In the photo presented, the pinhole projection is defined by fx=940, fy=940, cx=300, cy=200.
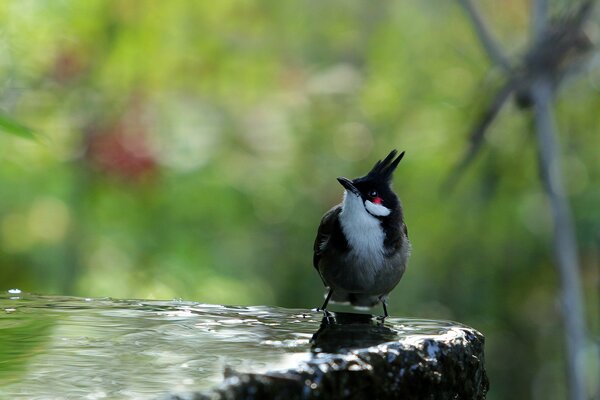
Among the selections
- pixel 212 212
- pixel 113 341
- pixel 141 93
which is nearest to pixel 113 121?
pixel 141 93

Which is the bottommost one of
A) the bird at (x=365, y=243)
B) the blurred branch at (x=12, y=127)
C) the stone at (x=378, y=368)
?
the stone at (x=378, y=368)

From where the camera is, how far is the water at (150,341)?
6.38ft

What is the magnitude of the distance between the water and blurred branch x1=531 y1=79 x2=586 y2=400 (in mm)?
2879

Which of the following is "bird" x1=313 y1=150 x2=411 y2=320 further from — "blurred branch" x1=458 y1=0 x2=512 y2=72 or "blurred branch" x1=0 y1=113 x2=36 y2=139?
"blurred branch" x1=0 y1=113 x2=36 y2=139

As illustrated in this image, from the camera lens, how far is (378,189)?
3.83 meters

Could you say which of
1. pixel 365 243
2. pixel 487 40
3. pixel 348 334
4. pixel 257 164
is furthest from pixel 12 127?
pixel 257 164

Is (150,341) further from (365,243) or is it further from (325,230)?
(325,230)

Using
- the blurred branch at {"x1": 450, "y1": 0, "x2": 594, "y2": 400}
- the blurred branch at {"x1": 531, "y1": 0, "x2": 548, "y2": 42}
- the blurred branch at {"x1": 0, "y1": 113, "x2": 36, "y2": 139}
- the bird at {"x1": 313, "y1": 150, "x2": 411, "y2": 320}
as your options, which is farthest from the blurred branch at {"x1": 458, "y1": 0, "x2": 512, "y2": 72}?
the blurred branch at {"x1": 0, "y1": 113, "x2": 36, "y2": 139}

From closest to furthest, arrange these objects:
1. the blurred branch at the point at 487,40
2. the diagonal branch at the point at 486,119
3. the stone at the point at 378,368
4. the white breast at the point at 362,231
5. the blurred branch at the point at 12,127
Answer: the blurred branch at the point at 12,127 → the stone at the point at 378,368 → the white breast at the point at 362,231 → the diagonal branch at the point at 486,119 → the blurred branch at the point at 487,40

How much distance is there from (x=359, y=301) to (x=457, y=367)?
1533 millimetres

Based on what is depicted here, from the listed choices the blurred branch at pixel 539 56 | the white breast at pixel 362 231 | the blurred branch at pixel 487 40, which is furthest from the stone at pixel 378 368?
the blurred branch at pixel 487 40

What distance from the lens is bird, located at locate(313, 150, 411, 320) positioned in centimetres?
369

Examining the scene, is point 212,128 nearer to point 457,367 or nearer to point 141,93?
point 141,93

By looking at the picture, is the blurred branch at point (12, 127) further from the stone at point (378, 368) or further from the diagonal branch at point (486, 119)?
the diagonal branch at point (486, 119)
